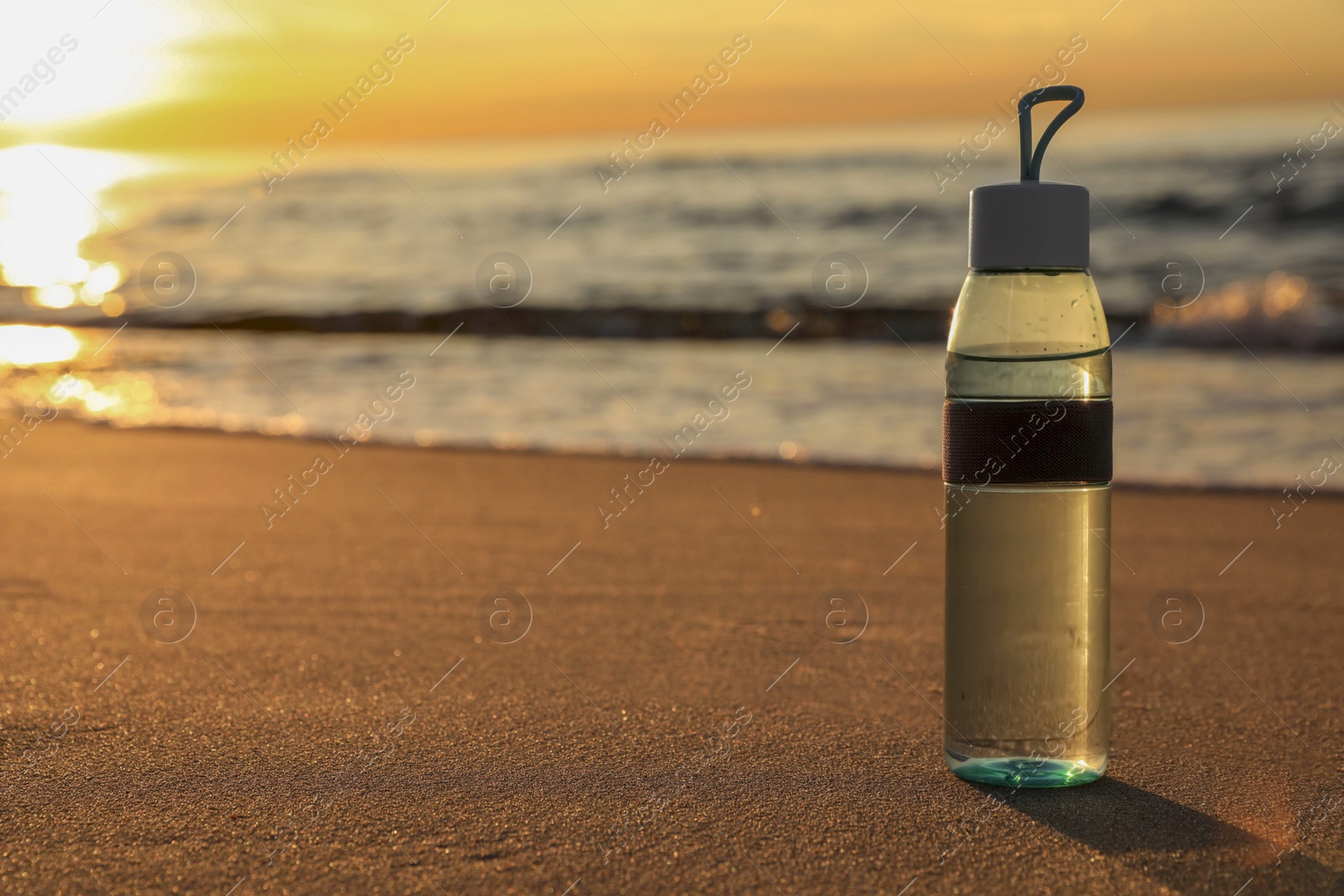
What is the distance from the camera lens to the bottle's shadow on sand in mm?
1288

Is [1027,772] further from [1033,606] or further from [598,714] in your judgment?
[598,714]

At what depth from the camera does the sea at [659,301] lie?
21.4 feet

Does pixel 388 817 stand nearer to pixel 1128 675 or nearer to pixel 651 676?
pixel 651 676

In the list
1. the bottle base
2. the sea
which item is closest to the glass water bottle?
the bottle base

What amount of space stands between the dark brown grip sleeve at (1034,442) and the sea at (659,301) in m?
3.16

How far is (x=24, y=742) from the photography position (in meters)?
1.70

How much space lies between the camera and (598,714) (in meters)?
1.86

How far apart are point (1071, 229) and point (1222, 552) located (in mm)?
2033

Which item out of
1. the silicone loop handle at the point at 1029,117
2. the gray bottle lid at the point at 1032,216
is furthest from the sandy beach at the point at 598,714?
the silicone loop handle at the point at 1029,117

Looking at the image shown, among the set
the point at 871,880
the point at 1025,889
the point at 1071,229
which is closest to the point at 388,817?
the point at 871,880

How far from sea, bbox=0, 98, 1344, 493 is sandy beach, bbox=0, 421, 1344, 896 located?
1.89 metres

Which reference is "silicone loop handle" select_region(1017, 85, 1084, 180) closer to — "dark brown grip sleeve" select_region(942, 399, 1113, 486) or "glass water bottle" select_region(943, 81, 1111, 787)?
"glass water bottle" select_region(943, 81, 1111, 787)

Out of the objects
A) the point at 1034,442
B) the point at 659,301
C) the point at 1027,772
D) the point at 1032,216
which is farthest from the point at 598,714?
the point at 659,301

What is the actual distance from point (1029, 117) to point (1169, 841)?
81cm
